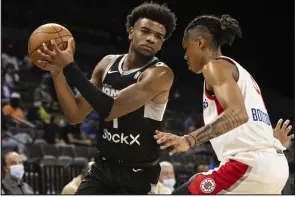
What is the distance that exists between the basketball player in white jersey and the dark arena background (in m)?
7.49

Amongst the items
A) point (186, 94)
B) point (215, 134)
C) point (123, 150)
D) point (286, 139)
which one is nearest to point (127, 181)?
point (123, 150)

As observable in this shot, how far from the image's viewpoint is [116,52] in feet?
59.7

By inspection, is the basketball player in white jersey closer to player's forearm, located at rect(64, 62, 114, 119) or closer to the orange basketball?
player's forearm, located at rect(64, 62, 114, 119)

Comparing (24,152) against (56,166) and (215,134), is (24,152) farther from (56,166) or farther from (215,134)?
(215,134)

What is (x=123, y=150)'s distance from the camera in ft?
12.9

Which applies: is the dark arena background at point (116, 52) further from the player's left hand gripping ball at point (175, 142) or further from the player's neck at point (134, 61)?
the player's left hand gripping ball at point (175, 142)

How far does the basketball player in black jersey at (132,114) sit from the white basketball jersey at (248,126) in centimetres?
58

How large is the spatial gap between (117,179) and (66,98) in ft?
2.24

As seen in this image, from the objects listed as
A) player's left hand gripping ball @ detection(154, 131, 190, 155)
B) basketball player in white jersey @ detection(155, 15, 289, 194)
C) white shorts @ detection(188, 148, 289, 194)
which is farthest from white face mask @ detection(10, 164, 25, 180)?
player's left hand gripping ball @ detection(154, 131, 190, 155)

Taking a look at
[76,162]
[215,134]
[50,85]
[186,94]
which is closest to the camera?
[215,134]

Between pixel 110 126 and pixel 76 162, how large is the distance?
602cm

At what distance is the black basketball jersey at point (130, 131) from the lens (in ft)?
12.9

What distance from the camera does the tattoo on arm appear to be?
3.17m

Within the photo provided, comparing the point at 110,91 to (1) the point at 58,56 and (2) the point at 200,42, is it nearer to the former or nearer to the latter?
(1) the point at 58,56
